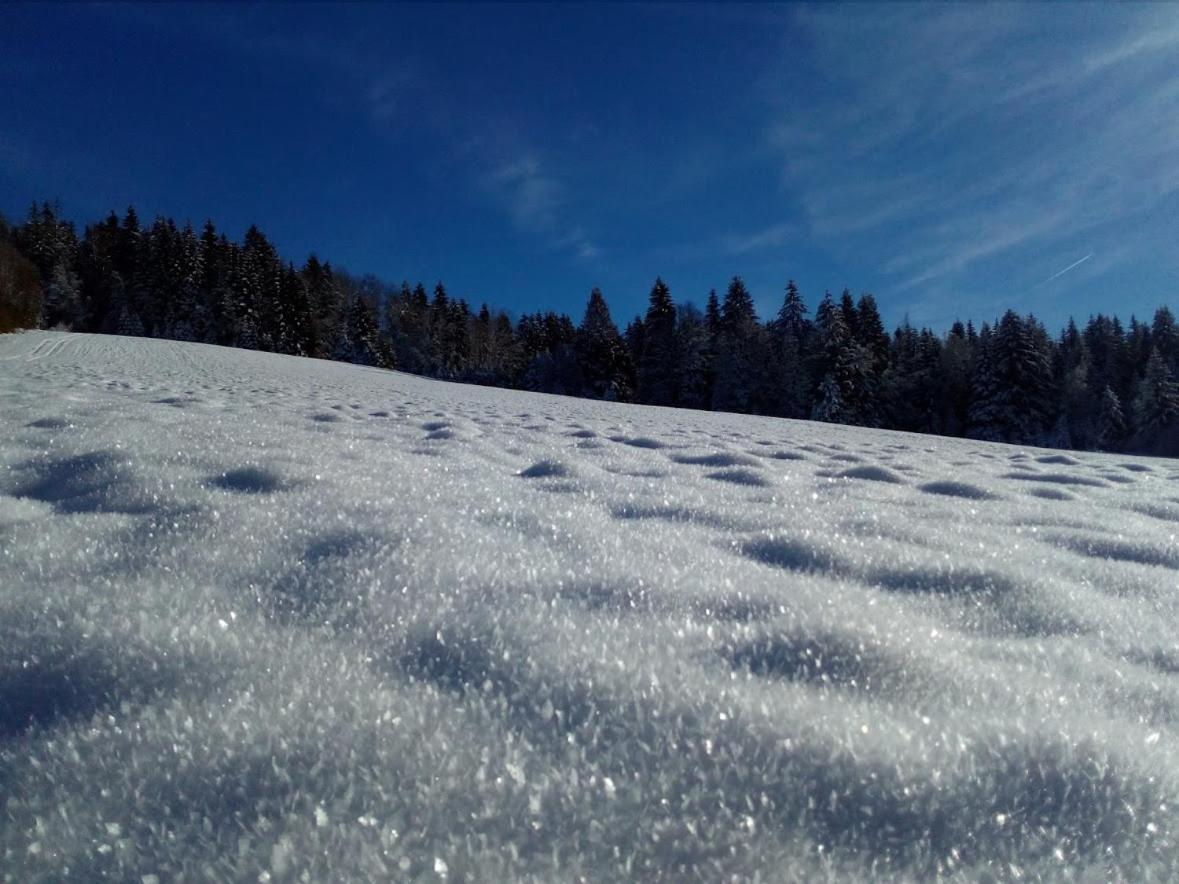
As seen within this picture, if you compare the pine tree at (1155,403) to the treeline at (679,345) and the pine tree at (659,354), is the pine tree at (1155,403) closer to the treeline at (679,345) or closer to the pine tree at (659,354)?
the treeline at (679,345)

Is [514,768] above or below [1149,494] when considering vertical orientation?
below

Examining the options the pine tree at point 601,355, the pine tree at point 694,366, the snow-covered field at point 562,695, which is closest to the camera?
the snow-covered field at point 562,695

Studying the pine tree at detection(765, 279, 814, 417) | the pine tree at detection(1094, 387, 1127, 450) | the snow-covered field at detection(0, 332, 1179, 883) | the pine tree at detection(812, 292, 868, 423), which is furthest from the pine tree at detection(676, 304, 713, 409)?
the snow-covered field at detection(0, 332, 1179, 883)

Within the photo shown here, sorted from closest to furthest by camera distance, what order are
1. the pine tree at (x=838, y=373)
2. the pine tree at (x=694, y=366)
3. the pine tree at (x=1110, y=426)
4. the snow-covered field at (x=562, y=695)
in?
the snow-covered field at (x=562, y=695)
the pine tree at (x=838, y=373)
the pine tree at (x=1110, y=426)
the pine tree at (x=694, y=366)

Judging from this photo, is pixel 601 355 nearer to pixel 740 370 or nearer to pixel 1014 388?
pixel 740 370

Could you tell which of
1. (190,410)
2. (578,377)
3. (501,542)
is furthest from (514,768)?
(578,377)

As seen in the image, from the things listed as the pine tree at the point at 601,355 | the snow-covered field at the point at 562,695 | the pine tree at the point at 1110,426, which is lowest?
the snow-covered field at the point at 562,695

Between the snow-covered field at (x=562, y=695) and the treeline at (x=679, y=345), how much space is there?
3141 centimetres

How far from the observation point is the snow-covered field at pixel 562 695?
599mm

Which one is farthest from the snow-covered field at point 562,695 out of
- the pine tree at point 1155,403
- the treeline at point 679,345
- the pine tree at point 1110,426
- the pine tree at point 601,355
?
the pine tree at point 1155,403

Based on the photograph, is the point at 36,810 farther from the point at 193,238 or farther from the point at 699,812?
the point at 193,238

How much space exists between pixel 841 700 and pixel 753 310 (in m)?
43.0

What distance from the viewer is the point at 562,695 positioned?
820mm

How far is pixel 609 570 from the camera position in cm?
131
